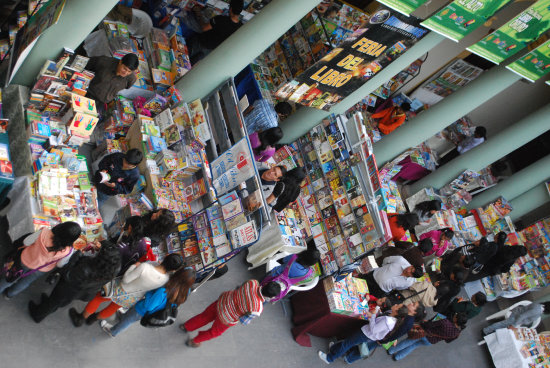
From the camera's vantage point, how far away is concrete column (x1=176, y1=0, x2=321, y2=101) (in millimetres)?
7016

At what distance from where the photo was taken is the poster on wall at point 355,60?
6910mm

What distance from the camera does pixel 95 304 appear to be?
5621 millimetres

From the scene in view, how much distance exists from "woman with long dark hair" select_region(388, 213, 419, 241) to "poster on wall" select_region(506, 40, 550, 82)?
2993 millimetres

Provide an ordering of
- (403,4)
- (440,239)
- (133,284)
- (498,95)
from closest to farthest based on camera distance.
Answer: (133,284) < (403,4) < (440,239) < (498,95)

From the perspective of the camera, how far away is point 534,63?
8336 millimetres

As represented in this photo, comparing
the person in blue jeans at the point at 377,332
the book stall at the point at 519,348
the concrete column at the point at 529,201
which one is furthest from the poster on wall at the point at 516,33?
the book stall at the point at 519,348

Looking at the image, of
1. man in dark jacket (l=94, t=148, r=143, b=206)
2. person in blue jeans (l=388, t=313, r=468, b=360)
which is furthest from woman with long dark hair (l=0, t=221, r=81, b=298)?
person in blue jeans (l=388, t=313, r=468, b=360)

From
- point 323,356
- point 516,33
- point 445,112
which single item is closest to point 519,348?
point 323,356

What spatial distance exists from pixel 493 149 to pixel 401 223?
146 inches

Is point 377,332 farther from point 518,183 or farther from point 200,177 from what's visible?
point 518,183

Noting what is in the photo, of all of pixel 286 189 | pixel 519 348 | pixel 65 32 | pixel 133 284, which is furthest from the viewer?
pixel 519 348

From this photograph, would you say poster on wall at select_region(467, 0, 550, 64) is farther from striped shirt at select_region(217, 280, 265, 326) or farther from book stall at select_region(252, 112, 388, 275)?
striped shirt at select_region(217, 280, 265, 326)

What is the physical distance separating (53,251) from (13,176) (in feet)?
5.19

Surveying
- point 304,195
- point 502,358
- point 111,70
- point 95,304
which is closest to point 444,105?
point 304,195
